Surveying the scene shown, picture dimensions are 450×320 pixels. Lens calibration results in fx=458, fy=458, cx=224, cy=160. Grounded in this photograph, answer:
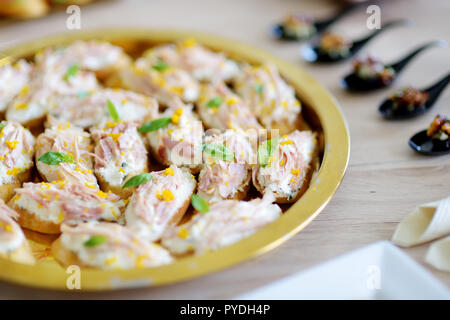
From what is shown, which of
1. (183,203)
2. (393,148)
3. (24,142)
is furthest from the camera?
(393,148)

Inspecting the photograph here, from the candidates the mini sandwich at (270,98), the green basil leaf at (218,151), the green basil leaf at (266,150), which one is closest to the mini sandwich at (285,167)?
the green basil leaf at (266,150)

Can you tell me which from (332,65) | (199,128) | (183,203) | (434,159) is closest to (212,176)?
(183,203)

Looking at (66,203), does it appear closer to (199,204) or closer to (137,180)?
(137,180)

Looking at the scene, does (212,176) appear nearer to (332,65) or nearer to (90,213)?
(90,213)

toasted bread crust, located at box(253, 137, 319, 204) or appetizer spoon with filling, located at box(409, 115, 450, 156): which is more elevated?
appetizer spoon with filling, located at box(409, 115, 450, 156)

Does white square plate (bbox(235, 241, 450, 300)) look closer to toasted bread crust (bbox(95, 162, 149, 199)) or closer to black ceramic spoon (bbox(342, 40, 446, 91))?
toasted bread crust (bbox(95, 162, 149, 199))

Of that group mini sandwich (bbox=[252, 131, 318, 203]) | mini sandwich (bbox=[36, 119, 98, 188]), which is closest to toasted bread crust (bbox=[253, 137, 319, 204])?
mini sandwich (bbox=[252, 131, 318, 203])
